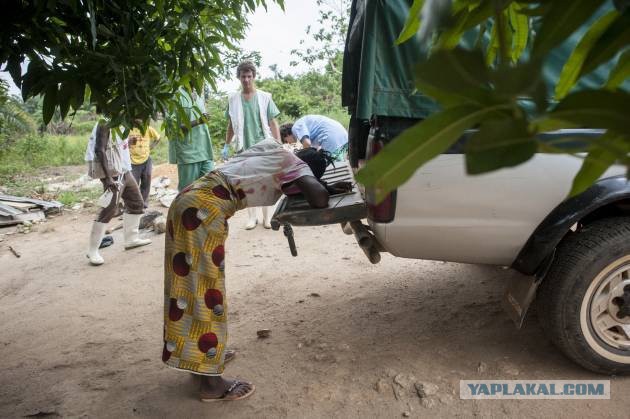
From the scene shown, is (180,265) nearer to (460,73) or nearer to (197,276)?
(197,276)

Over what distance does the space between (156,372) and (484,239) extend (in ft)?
6.76

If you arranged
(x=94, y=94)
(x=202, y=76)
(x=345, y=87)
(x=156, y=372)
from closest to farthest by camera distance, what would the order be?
(x=94, y=94) → (x=202, y=76) → (x=156, y=372) → (x=345, y=87)

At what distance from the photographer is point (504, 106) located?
16.6 inches

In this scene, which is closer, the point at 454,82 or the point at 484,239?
the point at 454,82

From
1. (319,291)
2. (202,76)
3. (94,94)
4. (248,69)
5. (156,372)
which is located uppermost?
(248,69)

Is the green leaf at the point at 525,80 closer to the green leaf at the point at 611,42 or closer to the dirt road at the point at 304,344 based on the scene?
the green leaf at the point at 611,42

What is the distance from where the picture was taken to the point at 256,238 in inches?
221

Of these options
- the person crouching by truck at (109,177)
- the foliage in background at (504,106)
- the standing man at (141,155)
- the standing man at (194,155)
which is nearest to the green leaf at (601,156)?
the foliage in background at (504,106)

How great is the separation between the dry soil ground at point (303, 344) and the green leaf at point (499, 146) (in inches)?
84.7

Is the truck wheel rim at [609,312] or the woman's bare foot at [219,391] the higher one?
the truck wheel rim at [609,312]

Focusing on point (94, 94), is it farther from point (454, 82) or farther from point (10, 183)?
point (10, 183)

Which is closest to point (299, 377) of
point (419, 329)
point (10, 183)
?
point (419, 329)

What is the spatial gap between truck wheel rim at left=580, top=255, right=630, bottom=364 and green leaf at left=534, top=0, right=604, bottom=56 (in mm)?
2145

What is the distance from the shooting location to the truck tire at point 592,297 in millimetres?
2258
